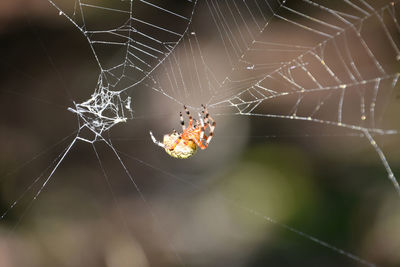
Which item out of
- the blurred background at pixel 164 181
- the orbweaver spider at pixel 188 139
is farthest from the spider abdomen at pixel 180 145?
the blurred background at pixel 164 181

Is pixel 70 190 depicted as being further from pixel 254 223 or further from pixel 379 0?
pixel 379 0

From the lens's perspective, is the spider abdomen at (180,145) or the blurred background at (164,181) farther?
the blurred background at (164,181)

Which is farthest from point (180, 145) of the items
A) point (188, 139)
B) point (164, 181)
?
point (164, 181)

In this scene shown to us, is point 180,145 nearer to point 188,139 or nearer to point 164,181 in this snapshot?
point 188,139

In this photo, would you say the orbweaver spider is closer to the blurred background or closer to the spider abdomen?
A: the spider abdomen

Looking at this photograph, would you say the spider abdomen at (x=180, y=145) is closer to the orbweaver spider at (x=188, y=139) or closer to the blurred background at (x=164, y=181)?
the orbweaver spider at (x=188, y=139)

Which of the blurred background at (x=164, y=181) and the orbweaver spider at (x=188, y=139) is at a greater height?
the orbweaver spider at (x=188, y=139)

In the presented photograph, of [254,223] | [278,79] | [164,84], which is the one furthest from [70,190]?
[278,79]

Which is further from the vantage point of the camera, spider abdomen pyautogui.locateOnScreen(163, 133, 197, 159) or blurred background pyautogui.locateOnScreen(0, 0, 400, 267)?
blurred background pyautogui.locateOnScreen(0, 0, 400, 267)

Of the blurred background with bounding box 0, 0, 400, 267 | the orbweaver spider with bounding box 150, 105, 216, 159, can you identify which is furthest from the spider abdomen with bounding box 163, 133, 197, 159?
the blurred background with bounding box 0, 0, 400, 267
